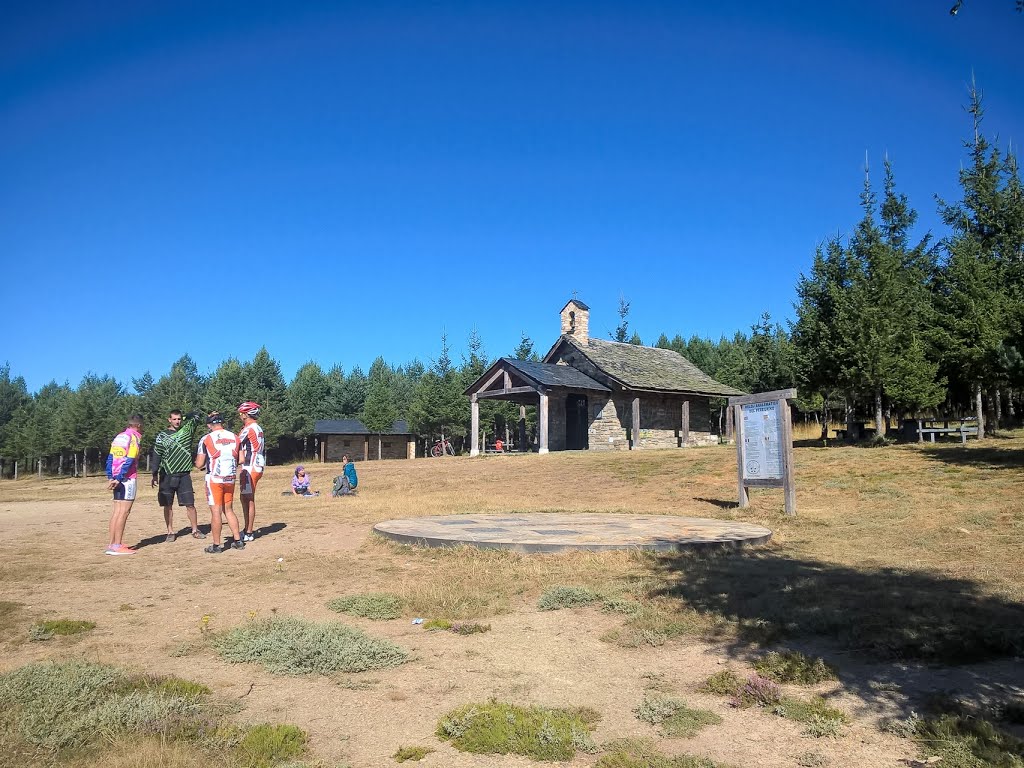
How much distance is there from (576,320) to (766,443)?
20423mm

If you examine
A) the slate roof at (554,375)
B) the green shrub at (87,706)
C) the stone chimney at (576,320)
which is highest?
the stone chimney at (576,320)

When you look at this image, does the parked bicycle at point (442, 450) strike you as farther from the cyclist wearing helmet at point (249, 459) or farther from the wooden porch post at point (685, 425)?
the cyclist wearing helmet at point (249, 459)

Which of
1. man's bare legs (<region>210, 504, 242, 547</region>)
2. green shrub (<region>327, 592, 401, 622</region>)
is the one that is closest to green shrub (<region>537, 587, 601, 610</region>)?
green shrub (<region>327, 592, 401, 622</region>)

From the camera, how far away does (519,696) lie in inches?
145

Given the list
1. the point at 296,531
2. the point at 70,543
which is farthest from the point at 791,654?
the point at 70,543

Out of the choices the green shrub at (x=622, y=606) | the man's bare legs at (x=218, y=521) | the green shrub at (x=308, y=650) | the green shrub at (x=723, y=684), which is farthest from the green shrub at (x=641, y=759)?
the man's bare legs at (x=218, y=521)

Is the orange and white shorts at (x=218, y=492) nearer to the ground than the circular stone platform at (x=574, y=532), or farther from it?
farther from it

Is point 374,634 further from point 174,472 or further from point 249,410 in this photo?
point 174,472

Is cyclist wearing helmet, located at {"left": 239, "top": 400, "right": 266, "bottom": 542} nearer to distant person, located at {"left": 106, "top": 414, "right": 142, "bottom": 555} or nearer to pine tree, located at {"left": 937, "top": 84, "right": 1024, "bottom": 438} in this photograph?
distant person, located at {"left": 106, "top": 414, "right": 142, "bottom": 555}

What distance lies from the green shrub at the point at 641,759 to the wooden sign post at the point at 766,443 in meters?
8.28

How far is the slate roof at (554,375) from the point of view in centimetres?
2684

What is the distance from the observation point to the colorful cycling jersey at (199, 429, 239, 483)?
8078mm

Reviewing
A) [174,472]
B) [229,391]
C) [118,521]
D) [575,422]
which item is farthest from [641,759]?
[229,391]

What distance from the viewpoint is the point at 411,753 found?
299cm
